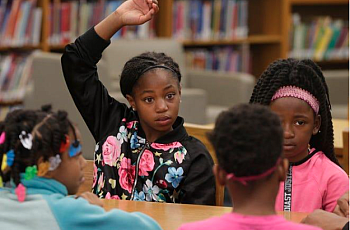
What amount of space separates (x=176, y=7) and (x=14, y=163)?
4570 millimetres

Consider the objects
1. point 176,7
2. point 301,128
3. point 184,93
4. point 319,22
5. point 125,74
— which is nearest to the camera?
point 301,128

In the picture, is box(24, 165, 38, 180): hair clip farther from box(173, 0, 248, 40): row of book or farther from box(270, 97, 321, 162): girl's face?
box(173, 0, 248, 40): row of book

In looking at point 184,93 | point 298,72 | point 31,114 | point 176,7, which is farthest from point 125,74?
point 176,7

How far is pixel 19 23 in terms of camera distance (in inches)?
213

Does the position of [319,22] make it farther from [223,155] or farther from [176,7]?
[223,155]

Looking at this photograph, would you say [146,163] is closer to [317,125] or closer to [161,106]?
[161,106]

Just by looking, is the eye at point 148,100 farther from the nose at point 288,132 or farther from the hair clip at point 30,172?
the hair clip at point 30,172

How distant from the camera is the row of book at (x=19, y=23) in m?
5.35

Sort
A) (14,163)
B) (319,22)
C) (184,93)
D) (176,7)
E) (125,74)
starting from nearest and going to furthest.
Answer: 1. (14,163)
2. (125,74)
3. (184,93)
4. (176,7)
5. (319,22)

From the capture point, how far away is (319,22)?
6.59m

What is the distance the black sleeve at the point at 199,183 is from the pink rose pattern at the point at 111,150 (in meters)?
0.22

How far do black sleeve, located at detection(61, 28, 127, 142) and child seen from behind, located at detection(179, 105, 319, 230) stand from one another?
927 millimetres

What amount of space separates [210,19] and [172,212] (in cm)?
455

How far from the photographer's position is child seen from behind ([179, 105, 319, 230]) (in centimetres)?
133
